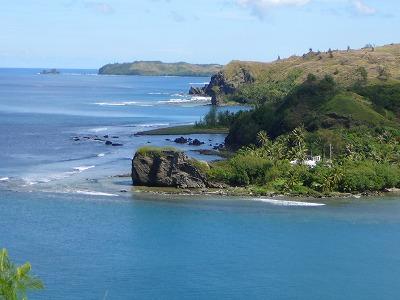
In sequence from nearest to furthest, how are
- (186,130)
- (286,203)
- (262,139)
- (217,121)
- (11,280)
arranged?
(11,280) < (286,203) < (262,139) < (186,130) < (217,121)

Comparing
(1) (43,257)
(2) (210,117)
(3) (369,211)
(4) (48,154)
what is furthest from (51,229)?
(2) (210,117)

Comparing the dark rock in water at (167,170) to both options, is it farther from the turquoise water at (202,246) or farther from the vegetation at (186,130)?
the vegetation at (186,130)

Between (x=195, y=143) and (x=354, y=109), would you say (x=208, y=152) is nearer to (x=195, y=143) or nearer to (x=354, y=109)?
(x=195, y=143)

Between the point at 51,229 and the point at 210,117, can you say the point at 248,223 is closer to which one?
the point at 51,229

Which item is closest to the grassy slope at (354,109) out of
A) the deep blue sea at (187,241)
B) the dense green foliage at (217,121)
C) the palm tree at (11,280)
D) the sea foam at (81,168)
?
the deep blue sea at (187,241)

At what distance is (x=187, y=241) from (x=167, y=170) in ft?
85.0

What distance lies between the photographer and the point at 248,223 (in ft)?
233

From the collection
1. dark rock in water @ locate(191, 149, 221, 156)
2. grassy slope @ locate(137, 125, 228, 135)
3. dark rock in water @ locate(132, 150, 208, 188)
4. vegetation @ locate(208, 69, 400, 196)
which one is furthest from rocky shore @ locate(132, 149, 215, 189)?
grassy slope @ locate(137, 125, 228, 135)

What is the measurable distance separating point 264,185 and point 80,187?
72.8 ft

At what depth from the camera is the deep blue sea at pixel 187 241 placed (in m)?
51.9

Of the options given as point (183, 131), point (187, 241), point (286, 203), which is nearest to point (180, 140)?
point (183, 131)

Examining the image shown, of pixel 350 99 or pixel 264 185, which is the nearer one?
pixel 264 185

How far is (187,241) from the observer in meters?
64.8

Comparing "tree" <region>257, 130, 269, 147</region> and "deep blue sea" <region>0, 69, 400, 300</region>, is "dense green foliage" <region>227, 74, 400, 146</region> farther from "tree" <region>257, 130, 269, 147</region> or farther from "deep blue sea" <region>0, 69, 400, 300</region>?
"deep blue sea" <region>0, 69, 400, 300</region>
